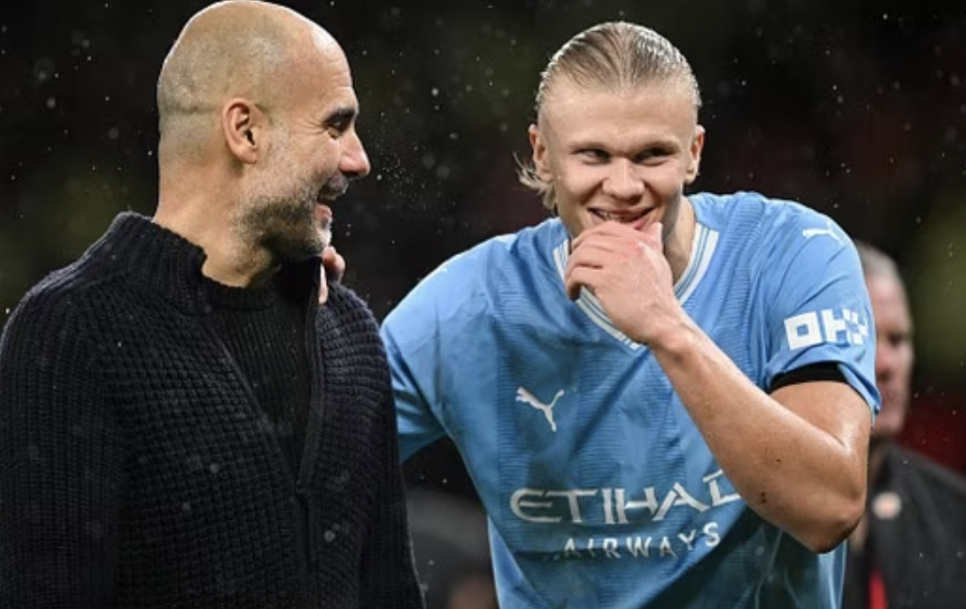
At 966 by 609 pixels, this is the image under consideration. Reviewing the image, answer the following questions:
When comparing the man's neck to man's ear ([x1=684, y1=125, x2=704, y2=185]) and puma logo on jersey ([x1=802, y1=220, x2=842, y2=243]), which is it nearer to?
man's ear ([x1=684, y1=125, x2=704, y2=185])

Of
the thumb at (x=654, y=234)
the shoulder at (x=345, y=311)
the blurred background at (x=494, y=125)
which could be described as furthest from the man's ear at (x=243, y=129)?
the blurred background at (x=494, y=125)

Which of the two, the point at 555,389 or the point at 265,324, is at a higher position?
the point at 265,324

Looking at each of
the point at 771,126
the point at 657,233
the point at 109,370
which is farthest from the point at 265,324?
the point at 771,126

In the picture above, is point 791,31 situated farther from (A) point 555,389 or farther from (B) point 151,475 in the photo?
(B) point 151,475

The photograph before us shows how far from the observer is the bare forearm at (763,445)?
265cm

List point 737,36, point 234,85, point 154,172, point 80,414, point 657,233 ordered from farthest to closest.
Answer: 1. point 737,36
2. point 154,172
3. point 657,233
4. point 234,85
5. point 80,414

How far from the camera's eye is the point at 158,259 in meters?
2.47

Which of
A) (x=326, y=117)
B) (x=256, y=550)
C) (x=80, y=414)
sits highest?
(x=326, y=117)

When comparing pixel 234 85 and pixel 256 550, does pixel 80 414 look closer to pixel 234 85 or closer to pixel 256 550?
pixel 256 550

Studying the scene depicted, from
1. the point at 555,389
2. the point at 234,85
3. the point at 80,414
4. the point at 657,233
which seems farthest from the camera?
the point at 555,389

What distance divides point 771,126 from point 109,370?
136 inches

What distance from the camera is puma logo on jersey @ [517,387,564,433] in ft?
9.94

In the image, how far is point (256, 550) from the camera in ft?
8.05

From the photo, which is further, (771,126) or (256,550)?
(771,126)
